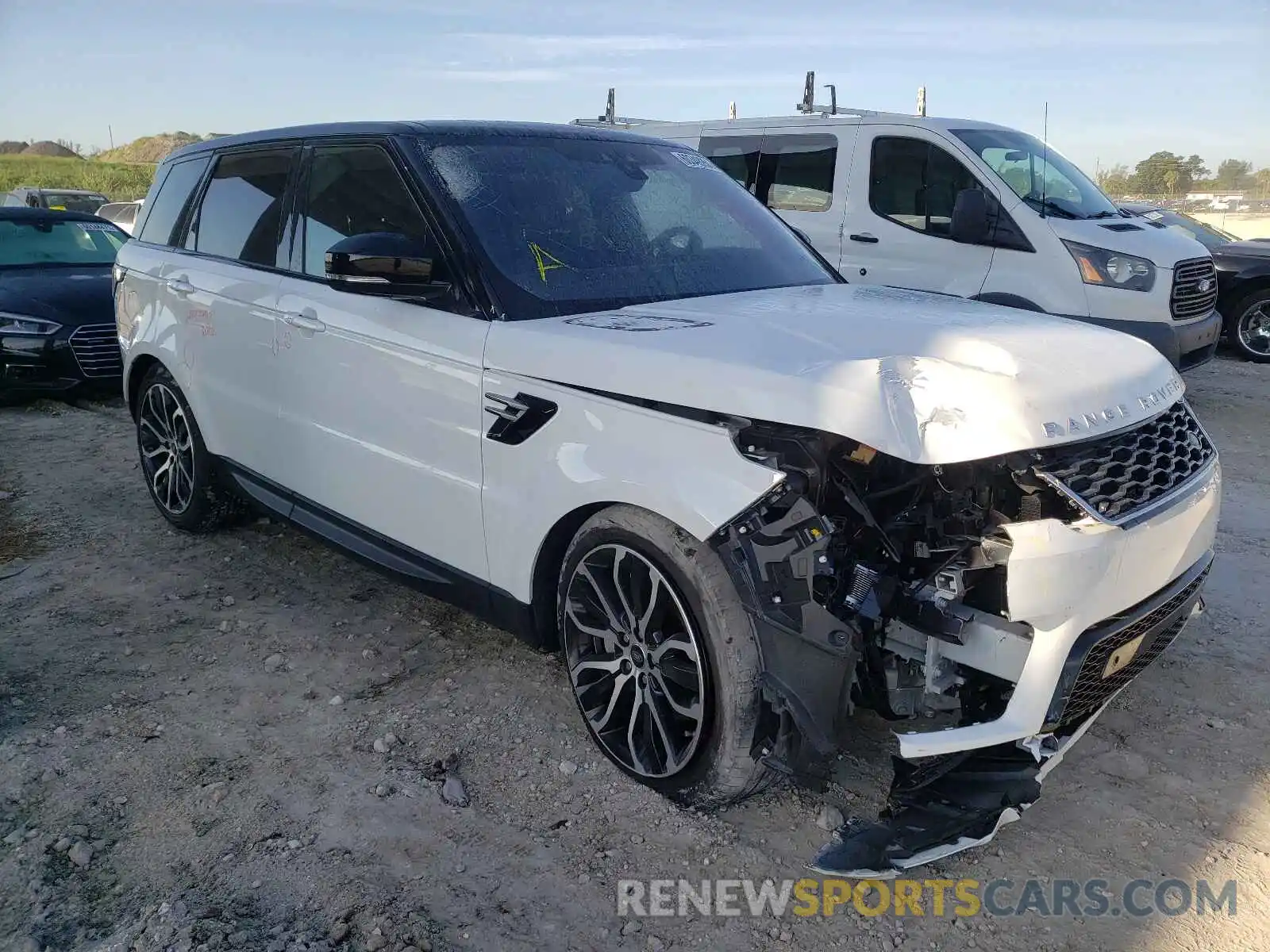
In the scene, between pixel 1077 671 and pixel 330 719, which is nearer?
pixel 1077 671

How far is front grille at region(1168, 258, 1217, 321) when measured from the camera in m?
Answer: 7.14

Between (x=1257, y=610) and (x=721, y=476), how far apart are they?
283 centimetres

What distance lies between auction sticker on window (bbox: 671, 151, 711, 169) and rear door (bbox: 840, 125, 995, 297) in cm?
359

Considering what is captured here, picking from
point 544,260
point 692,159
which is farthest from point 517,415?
point 692,159

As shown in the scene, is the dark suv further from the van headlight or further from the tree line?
the tree line

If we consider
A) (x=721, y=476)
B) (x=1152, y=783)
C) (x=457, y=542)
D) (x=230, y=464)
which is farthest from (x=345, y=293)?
(x=1152, y=783)

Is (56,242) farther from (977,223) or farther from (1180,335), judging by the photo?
(1180,335)

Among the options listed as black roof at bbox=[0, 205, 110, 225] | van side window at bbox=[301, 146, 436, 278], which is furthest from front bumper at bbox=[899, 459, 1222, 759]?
black roof at bbox=[0, 205, 110, 225]

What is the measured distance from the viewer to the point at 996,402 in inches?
91.1

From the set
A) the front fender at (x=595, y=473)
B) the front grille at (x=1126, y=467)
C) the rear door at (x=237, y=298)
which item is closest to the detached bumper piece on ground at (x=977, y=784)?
the front grille at (x=1126, y=467)

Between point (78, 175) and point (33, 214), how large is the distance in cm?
3897

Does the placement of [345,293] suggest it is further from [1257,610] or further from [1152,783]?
[1257,610]

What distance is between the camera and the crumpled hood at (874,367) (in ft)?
7.47

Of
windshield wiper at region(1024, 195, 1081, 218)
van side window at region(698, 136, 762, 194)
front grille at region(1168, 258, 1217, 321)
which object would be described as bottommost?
front grille at region(1168, 258, 1217, 321)
